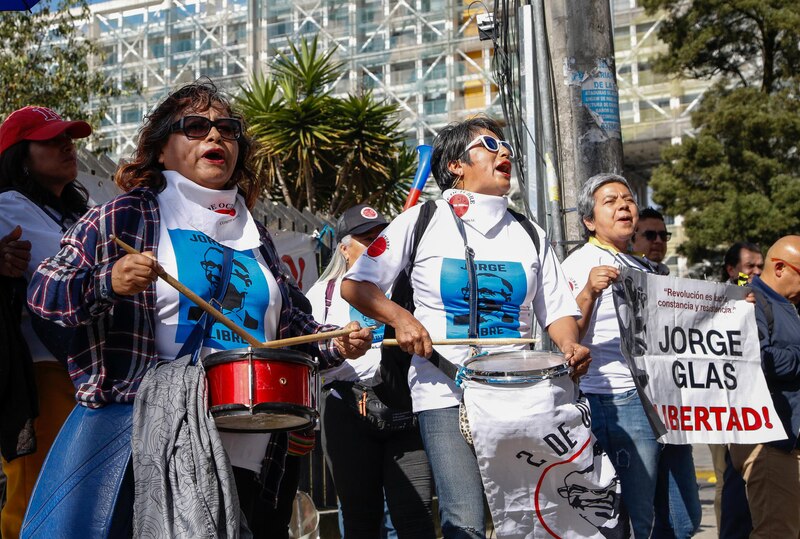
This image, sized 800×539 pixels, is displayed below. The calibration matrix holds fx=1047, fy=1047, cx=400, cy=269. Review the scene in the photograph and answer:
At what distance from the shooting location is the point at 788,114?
74.6 feet

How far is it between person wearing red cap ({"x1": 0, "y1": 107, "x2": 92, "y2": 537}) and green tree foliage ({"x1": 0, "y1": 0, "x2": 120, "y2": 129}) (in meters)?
13.0

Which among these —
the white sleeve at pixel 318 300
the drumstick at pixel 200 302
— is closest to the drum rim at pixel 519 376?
the drumstick at pixel 200 302

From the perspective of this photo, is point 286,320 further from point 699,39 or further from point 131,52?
point 131,52

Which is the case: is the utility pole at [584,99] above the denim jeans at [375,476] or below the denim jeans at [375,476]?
above

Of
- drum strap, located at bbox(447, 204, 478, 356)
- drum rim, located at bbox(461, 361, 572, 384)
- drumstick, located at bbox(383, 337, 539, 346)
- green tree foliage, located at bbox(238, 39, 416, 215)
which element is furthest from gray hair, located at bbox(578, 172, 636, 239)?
green tree foliage, located at bbox(238, 39, 416, 215)

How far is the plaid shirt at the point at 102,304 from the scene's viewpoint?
2.79 m

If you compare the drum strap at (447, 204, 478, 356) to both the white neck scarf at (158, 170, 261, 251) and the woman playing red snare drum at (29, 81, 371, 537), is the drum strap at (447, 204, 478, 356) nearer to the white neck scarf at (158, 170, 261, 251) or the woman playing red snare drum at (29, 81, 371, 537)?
the woman playing red snare drum at (29, 81, 371, 537)

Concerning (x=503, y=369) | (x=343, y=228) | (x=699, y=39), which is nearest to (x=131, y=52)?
(x=699, y=39)

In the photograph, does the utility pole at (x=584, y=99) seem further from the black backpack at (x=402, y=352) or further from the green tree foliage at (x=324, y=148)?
the green tree foliage at (x=324, y=148)

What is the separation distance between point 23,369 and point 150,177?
1.00 metres

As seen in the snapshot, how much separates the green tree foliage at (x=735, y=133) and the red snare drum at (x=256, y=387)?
2072 cm

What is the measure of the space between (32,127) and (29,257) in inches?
27.2

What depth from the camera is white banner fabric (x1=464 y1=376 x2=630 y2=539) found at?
3.33 metres

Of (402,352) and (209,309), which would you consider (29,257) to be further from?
(402,352)
